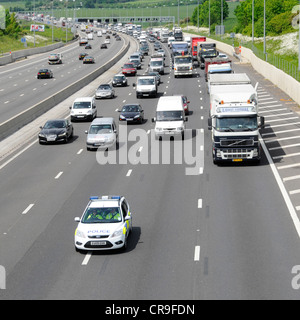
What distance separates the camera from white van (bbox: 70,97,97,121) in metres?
55.0

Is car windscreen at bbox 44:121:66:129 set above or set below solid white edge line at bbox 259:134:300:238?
above

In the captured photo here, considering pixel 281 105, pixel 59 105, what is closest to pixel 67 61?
pixel 59 105

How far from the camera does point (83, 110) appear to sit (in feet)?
181

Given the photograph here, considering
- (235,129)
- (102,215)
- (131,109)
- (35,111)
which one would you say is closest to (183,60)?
(35,111)

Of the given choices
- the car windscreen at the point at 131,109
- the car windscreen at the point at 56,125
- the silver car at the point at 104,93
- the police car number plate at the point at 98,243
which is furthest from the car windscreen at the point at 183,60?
the police car number plate at the point at 98,243

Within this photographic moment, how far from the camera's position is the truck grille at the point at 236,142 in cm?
3706

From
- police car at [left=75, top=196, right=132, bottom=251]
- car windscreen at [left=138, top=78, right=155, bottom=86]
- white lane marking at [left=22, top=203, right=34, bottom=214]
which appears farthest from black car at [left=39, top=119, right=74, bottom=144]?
car windscreen at [left=138, top=78, right=155, bottom=86]

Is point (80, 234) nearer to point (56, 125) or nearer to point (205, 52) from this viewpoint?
point (56, 125)

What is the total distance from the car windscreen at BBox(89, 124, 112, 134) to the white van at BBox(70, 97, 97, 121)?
10.7 meters

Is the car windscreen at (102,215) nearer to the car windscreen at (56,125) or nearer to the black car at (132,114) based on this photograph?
the car windscreen at (56,125)

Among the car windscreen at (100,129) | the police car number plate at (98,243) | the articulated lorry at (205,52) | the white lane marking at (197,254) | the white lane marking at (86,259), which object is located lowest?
the white lane marking at (86,259)

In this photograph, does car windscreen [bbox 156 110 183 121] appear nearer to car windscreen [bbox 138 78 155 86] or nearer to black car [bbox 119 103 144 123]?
black car [bbox 119 103 144 123]

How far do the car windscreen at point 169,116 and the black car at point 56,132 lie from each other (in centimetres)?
599
